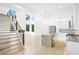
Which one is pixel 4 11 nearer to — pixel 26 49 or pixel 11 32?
pixel 11 32

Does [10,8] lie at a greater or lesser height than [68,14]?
greater

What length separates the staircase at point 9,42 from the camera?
1906 mm

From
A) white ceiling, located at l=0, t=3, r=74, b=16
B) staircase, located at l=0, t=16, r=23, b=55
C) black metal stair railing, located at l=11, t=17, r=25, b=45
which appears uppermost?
white ceiling, located at l=0, t=3, r=74, b=16

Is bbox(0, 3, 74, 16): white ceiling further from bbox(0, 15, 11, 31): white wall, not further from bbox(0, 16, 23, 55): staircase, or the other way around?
Result: bbox(0, 16, 23, 55): staircase

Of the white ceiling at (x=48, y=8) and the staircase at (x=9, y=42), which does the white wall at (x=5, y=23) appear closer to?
the staircase at (x=9, y=42)

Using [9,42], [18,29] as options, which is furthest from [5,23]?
[9,42]

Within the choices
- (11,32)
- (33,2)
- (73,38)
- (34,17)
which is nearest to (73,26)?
(73,38)

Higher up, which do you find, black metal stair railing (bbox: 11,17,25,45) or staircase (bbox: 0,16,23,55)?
black metal stair railing (bbox: 11,17,25,45)

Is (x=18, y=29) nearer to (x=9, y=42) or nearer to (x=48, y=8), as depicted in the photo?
(x=9, y=42)

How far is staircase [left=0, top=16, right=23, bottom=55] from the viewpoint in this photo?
1.91 metres

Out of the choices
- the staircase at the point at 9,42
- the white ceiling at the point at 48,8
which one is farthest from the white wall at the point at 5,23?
the white ceiling at the point at 48,8

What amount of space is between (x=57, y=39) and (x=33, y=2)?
2.80 feet

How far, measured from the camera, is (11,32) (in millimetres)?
2068

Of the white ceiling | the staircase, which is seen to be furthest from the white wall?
the white ceiling
